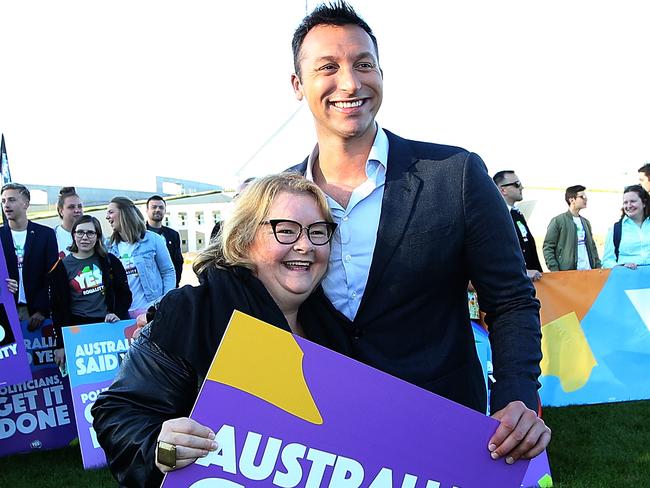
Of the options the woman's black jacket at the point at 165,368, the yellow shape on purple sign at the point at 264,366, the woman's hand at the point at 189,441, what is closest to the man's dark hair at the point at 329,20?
the woman's black jacket at the point at 165,368

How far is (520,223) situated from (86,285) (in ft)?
12.8

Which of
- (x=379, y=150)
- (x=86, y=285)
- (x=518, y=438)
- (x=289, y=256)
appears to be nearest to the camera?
(x=518, y=438)

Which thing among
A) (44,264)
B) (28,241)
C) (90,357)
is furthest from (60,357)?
(28,241)

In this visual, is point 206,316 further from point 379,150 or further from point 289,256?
point 379,150

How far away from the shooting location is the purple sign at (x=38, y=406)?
17.7 feet

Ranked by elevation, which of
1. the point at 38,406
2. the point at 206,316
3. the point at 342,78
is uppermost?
the point at 342,78

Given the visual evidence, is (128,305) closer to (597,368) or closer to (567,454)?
(567,454)

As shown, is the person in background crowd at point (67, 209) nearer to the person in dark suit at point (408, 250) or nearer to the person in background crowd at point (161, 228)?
the person in background crowd at point (161, 228)

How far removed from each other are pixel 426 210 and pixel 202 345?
69 cm

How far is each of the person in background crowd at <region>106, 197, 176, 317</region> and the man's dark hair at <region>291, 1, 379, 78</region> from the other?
4.50 metres

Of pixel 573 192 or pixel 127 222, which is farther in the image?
pixel 573 192

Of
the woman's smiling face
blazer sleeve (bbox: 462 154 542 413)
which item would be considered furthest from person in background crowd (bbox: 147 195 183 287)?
blazer sleeve (bbox: 462 154 542 413)

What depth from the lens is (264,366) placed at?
4.69 feet

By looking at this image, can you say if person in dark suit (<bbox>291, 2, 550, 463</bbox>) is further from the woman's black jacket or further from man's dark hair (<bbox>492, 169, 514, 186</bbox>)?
man's dark hair (<bbox>492, 169, 514, 186</bbox>)
